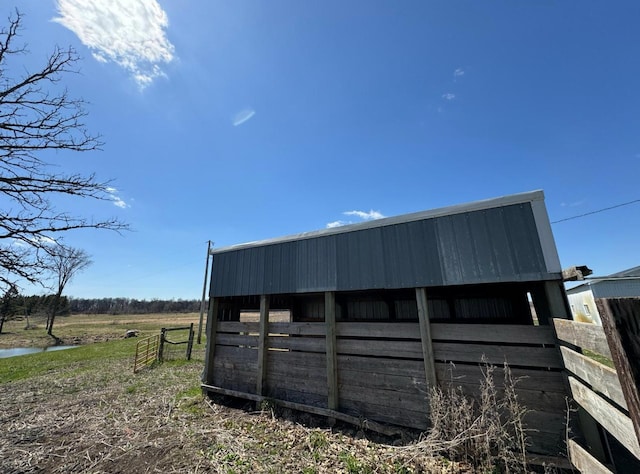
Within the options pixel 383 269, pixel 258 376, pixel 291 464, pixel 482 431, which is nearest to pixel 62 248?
pixel 258 376

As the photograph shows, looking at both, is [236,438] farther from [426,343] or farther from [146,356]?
[146,356]

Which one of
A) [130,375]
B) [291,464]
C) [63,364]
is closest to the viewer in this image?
[291,464]

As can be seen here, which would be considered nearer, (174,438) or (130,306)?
(174,438)

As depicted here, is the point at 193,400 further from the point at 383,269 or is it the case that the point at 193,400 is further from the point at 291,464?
the point at 383,269

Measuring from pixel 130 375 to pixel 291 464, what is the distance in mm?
10013

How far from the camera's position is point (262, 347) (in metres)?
6.99

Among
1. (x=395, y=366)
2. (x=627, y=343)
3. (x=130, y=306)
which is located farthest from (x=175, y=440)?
(x=130, y=306)

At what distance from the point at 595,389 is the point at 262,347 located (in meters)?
6.13

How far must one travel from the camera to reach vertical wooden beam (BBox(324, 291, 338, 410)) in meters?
5.76

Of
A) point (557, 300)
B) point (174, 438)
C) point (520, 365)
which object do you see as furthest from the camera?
point (174, 438)

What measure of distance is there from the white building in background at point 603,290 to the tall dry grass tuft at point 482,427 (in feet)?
47.0

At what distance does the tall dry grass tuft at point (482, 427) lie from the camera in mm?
3861

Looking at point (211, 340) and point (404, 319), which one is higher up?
point (404, 319)

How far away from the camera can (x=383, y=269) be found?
5.53m
